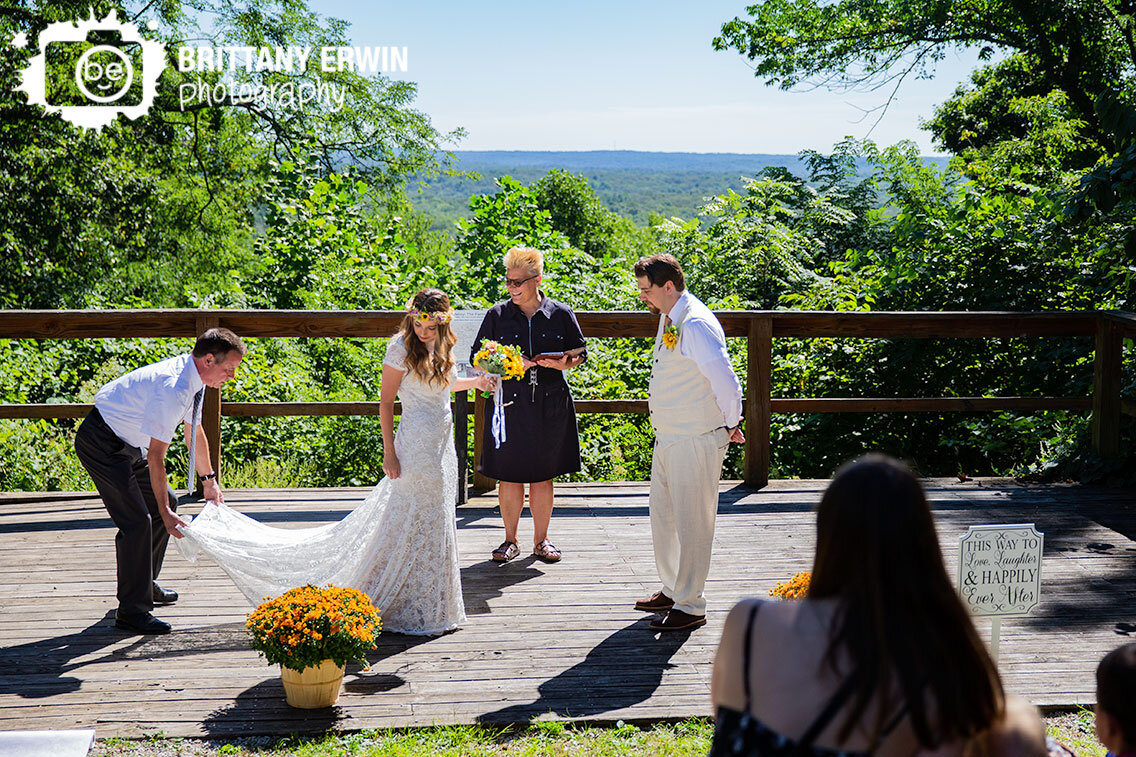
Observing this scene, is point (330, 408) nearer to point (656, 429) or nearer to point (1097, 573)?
point (656, 429)

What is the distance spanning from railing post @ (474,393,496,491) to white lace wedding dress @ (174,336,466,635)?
1.90m

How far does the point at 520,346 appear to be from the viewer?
5.78m

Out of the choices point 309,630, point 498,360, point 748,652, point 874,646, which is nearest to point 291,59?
point 498,360

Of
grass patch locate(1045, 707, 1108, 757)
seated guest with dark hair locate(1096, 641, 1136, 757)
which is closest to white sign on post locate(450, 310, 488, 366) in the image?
grass patch locate(1045, 707, 1108, 757)

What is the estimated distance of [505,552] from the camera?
19.3 ft

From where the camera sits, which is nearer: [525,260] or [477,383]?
[477,383]

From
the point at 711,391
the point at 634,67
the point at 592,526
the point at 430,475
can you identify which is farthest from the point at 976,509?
the point at 634,67

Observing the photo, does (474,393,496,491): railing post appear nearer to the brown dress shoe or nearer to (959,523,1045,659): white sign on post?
the brown dress shoe

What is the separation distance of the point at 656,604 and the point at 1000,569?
1.86 meters

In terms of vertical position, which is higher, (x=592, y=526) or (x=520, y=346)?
(x=520, y=346)

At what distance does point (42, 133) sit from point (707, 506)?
13.6 meters

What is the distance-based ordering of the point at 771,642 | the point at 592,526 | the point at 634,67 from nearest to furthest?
1. the point at 771,642
2. the point at 592,526
3. the point at 634,67

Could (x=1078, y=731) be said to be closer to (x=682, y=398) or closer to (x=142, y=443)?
(x=682, y=398)

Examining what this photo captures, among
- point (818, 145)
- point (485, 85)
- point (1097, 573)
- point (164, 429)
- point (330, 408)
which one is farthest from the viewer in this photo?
point (485, 85)
